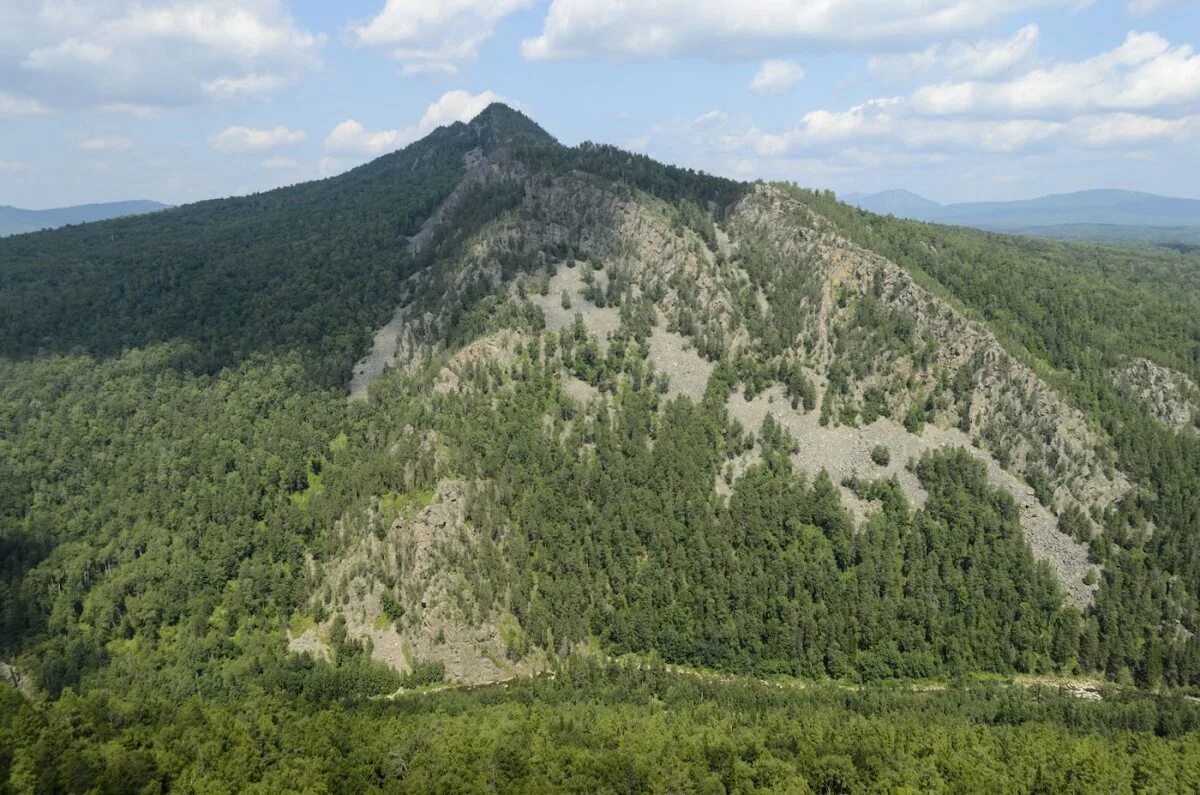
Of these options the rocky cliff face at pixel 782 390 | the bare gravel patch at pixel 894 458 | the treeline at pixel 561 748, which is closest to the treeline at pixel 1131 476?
the rocky cliff face at pixel 782 390

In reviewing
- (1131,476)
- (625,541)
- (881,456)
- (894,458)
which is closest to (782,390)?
(881,456)

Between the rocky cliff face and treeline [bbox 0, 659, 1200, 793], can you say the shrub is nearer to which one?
the rocky cliff face

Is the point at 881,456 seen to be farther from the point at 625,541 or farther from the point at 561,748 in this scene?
the point at 561,748

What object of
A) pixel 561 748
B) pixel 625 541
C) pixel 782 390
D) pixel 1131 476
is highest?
pixel 782 390

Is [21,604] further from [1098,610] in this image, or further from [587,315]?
[1098,610]

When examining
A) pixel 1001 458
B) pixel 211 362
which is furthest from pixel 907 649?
pixel 211 362

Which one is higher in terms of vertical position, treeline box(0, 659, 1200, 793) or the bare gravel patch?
the bare gravel patch

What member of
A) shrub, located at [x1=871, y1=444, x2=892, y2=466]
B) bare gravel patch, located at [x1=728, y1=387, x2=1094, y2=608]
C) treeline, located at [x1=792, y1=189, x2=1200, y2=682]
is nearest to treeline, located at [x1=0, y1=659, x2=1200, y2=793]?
treeline, located at [x1=792, y1=189, x2=1200, y2=682]

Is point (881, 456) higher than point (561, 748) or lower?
higher

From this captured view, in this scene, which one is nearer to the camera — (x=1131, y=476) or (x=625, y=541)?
(x=625, y=541)
